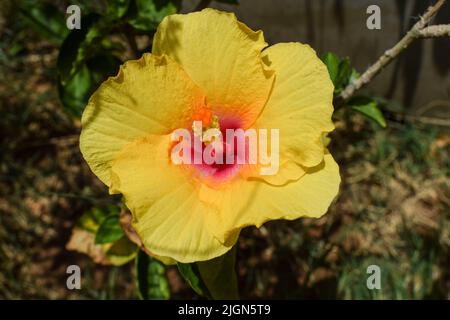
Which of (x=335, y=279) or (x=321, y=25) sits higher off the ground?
(x=321, y=25)

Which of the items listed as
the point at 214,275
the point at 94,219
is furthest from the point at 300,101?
the point at 94,219

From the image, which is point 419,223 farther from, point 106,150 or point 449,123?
point 106,150

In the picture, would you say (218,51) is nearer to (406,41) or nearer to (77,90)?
(406,41)

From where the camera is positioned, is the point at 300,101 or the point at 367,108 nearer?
the point at 300,101

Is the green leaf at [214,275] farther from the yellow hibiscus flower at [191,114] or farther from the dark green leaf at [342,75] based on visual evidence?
the dark green leaf at [342,75]

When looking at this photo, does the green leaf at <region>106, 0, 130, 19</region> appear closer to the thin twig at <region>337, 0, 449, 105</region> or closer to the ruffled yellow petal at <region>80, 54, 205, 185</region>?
the ruffled yellow petal at <region>80, 54, 205, 185</region>
